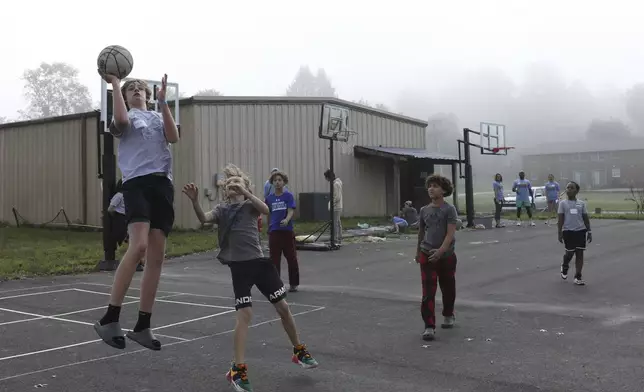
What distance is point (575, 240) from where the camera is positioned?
33.2 feet

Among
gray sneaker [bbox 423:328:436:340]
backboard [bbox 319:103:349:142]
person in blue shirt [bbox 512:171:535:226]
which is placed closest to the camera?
gray sneaker [bbox 423:328:436:340]

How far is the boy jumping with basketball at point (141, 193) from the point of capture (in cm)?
438

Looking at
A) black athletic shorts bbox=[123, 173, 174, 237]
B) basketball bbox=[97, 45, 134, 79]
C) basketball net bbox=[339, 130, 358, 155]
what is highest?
basketball net bbox=[339, 130, 358, 155]

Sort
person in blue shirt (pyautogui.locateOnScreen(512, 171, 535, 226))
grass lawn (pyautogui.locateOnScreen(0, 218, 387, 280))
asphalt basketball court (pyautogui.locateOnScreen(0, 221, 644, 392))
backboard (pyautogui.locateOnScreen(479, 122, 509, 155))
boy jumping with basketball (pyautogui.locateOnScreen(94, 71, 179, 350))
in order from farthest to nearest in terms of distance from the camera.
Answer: backboard (pyautogui.locateOnScreen(479, 122, 509, 155)) < person in blue shirt (pyautogui.locateOnScreen(512, 171, 535, 226)) < grass lawn (pyautogui.locateOnScreen(0, 218, 387, 280)) < asphalt basketball court (pyautogui.locateOnScreen(0, 221, 644, 392)) < boy jumping with basketball (pyautogui.locateOnScreen(94, 71, 179, 350))

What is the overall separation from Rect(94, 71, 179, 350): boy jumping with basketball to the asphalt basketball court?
1.94 ft

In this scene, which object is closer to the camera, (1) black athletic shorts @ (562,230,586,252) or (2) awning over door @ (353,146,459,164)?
(1) black athletic shorts @ (562,230,586,252)

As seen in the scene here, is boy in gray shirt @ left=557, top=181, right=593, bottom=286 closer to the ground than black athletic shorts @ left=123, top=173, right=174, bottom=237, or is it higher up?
closer to the ground

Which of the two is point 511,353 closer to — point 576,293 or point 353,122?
point 576,293

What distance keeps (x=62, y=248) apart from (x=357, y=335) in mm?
11846

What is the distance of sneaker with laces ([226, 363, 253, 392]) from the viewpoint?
176 inches

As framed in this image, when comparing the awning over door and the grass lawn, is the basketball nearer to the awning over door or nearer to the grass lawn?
the grass lawn

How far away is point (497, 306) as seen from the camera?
811 centimetres

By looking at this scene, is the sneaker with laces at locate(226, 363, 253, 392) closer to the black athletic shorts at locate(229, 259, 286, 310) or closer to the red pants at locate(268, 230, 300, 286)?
the black athletic shorts at locate(229, 259, 286, 310)

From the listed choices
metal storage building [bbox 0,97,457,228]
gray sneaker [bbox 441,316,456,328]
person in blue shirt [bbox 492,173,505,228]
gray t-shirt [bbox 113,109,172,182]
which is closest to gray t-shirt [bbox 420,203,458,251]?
gray sneaker [bbox 441,316,456,328]
